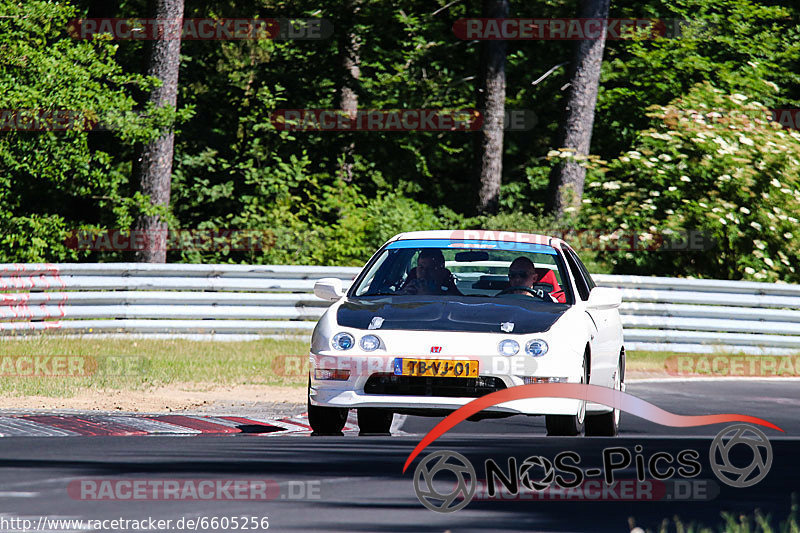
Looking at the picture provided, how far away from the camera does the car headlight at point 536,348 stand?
905cm

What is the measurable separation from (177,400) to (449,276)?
3484 mm

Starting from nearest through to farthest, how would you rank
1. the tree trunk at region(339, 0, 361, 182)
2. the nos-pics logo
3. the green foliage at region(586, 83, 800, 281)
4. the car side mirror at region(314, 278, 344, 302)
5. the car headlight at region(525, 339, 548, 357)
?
1. the nos-pics logo
2. the car headlight at region(525, 339, 548, 357)
3. the car side mirror at region(314, 278, 344, 302)
4. the green foliage at region(586, 83, 800, 281)
5. the tree trunk at region(339, 0, 361, 182)

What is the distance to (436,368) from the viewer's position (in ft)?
29.5

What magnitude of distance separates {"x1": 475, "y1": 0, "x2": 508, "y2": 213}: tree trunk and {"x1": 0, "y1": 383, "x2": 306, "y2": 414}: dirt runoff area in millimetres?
15108

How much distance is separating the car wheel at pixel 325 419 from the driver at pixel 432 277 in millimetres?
1161

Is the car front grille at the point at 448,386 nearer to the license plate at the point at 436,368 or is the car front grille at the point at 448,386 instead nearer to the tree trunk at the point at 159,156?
the license plate at the point at 436,368

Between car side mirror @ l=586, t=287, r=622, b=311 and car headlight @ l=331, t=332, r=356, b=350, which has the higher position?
car side mirror @ l=586, t=287, r=622, b=311

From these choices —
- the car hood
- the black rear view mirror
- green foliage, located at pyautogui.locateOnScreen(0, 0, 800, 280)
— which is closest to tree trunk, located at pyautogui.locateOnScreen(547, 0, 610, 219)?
green foliage, located at pyautogui.locateOnScreen(0, 0, 800, 280)

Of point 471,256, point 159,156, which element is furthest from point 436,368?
point 159,156

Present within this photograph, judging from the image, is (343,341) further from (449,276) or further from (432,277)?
(449,276)

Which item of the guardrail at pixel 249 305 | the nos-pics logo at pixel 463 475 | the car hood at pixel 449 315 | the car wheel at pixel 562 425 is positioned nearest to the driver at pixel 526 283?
the car hood at pixel 449 315

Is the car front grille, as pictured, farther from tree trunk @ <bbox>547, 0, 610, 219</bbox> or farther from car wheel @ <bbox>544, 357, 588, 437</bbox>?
tree trunk @ <bbox>547, 0, 610, 219</bbox>

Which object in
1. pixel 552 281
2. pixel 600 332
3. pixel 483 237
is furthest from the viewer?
pixel 552 281

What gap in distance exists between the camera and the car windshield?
10305 millimetres
